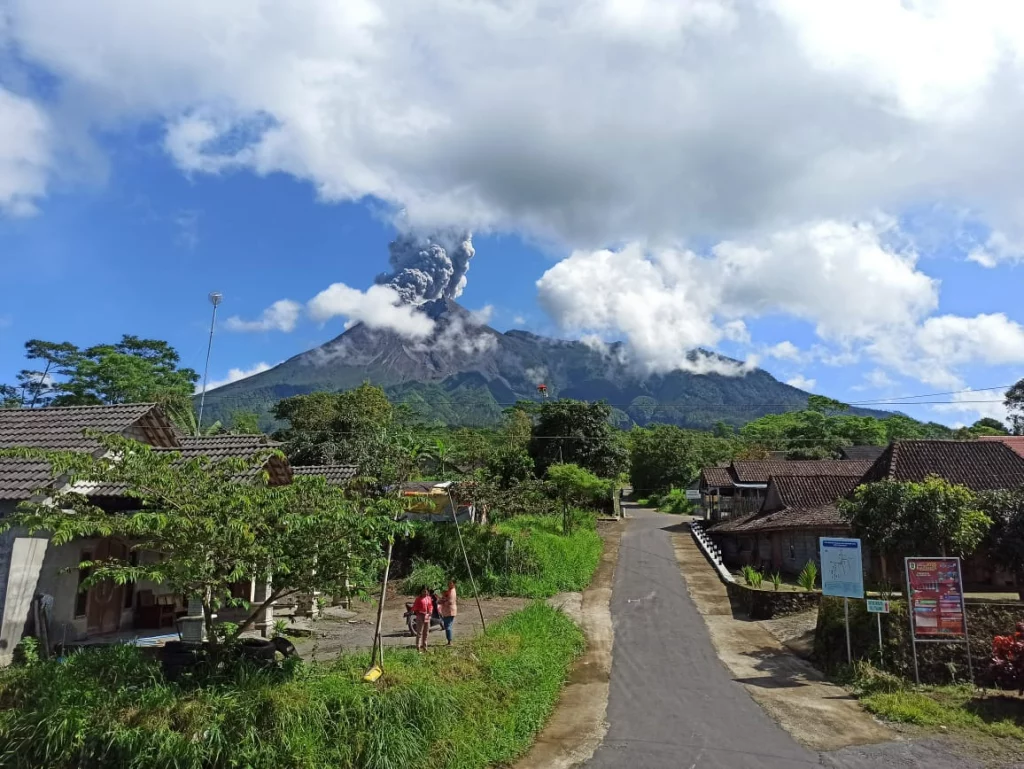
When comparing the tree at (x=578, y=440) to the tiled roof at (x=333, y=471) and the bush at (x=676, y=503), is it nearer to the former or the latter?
the bush at (x=676, y=503)

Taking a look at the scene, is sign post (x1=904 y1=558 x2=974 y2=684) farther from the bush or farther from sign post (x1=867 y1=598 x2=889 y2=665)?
the bush

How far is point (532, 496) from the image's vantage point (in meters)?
33.2

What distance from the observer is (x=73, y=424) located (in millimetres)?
15625

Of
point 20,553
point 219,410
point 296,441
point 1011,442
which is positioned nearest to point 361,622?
point 20,553

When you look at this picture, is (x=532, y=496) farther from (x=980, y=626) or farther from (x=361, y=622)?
(x=980, y=626)

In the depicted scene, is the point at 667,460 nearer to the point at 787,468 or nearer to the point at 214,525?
the point at 787,468

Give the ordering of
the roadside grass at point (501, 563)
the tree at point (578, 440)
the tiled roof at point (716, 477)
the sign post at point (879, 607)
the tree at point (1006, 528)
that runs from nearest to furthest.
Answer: the sign post at point (879, 607), the tree at point (1006, 528), the roadside grass at point (501, 563), the tiled roof at point (716, 477), the tree at point (578, 440)

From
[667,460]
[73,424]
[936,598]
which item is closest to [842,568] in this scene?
[936,598]

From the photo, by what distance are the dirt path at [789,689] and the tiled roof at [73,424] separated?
602 inches

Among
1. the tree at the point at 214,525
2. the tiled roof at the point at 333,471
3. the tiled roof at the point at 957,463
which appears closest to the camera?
the tree at the point at 214,525

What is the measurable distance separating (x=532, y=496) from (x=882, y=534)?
1859cm

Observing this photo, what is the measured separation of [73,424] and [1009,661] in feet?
68.1

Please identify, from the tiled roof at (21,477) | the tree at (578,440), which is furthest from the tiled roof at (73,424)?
the tree at (578,440)

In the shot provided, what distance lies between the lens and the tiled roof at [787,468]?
44.1 metres
